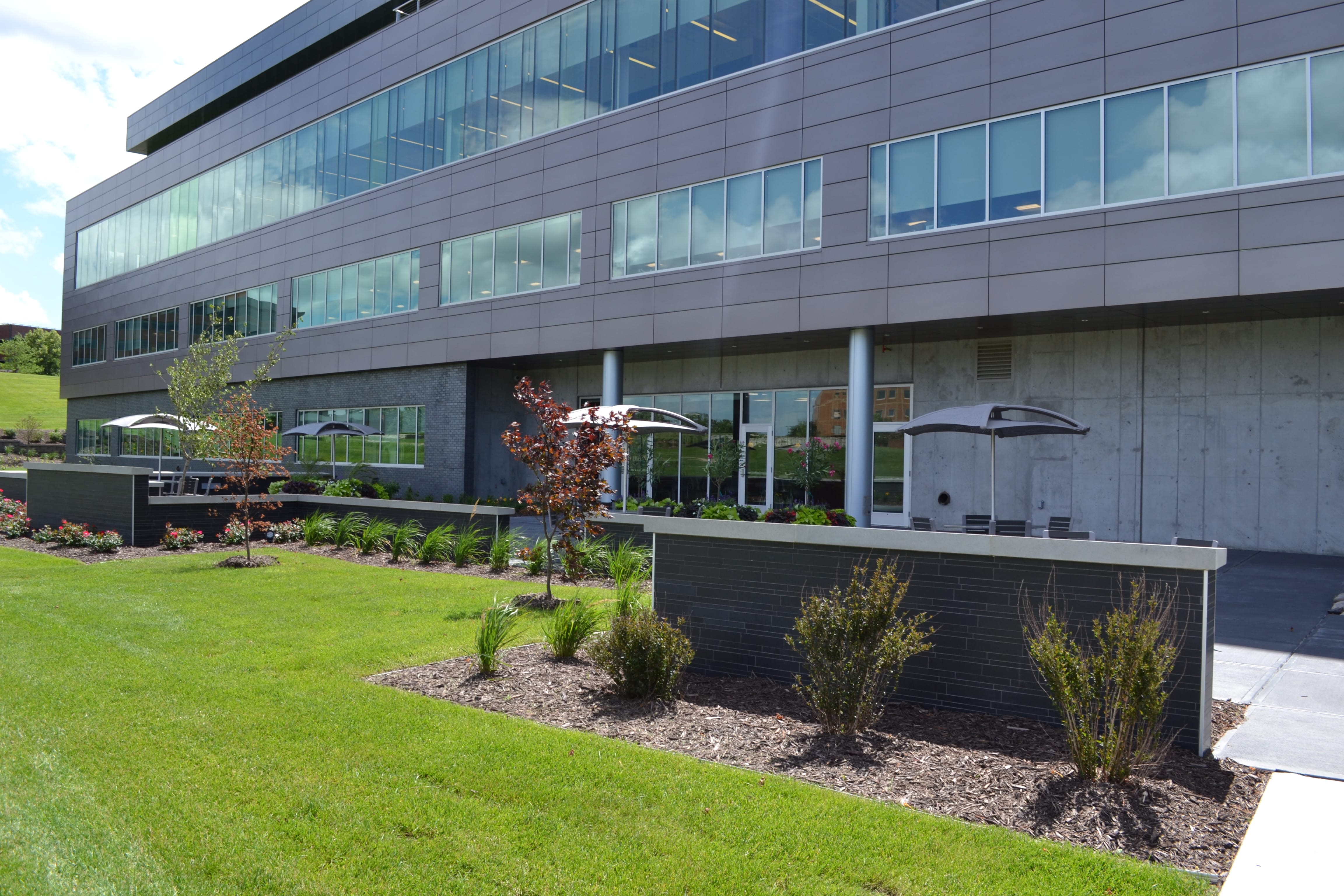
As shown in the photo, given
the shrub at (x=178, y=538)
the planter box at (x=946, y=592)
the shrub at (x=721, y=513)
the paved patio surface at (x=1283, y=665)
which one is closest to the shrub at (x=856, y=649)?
the planter box at (x=946, y=592)

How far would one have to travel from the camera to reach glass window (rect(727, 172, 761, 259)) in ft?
72.9

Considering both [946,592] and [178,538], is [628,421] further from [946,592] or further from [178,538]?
[178,538]

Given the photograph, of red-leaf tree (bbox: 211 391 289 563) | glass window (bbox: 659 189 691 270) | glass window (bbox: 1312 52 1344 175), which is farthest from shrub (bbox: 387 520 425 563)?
glass window (bbox: 1312 52 1344 175)

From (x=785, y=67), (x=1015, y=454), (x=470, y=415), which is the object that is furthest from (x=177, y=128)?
(x=1015, y=454)

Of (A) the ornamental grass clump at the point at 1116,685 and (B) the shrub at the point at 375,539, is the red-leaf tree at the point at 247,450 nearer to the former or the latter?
(B) the shrub at the point at 375,539

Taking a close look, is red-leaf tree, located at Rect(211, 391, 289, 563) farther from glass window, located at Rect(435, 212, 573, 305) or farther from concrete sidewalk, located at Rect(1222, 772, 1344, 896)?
concrete sidewalk, located at Rect(1222, 772, 1344, 896)

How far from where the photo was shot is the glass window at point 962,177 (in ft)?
61.2

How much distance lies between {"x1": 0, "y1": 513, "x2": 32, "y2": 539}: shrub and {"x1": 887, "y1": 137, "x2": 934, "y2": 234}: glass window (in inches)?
824

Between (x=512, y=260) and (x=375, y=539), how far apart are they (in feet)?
42.8

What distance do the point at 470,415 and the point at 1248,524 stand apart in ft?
72.9

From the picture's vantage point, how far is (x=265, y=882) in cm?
432

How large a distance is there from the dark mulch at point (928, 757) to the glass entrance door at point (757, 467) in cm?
1683

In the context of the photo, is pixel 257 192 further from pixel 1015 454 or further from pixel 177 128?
pixel 1015 454

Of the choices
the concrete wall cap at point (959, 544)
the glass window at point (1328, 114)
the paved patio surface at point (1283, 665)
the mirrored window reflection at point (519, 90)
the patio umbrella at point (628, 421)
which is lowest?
the paved patio surface at point (1283, 665)
